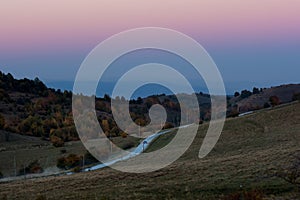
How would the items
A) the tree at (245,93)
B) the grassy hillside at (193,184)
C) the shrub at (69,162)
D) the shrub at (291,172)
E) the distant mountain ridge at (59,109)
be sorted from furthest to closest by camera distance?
the tree at (245,93)
the distant mountain ridge at (59,109)
the shrub at (69,162)
the grassy hillside at (193,184)
the shrub at (291,172)

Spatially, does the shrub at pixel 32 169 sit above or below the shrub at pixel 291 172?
above

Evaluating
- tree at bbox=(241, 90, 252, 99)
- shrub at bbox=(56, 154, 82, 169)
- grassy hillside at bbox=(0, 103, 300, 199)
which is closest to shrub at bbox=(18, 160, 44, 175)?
shrub at bbox=(56, 154, 82, 169)

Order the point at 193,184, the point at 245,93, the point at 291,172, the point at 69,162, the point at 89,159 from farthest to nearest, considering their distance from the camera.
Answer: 1. the point at 245,93
2. the point at 89,159
3. the point at 69,162
4. the point at 193,184
5. the point at 291,172

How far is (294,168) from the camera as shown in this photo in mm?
26703

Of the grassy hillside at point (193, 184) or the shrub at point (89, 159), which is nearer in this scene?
the grassy hillside at point (193, 184)

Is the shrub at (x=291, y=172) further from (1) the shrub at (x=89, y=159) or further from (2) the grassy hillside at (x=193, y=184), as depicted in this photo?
(1) the shrub at (x=89, y=159)

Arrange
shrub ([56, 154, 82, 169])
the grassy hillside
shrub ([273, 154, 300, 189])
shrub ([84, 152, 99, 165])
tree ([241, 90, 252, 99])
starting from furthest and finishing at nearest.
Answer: tree ([241, 90, 252, 99]), shrub ([84, 152, 99, 165]), shrub ([56, 154, 82, 169]), the grassy hillside, shrub ([273, 154, 300, 189])

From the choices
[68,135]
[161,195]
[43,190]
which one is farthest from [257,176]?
[68,135]

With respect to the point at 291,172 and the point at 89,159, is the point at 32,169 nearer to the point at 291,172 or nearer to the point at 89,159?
the point at 89,159

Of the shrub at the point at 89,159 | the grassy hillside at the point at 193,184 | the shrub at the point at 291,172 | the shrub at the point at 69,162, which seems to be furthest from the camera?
the shrub at the point at 89,159

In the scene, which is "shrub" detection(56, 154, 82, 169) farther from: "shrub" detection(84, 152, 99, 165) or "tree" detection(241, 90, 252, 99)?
"tree" detection(241, 90, 252, 99)

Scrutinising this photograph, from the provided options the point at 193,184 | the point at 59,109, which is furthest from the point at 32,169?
the point at 59,109

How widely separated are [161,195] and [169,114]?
142m

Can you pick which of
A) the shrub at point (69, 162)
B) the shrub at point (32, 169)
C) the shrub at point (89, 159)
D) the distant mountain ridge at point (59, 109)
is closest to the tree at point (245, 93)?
the distant mountain ridge at point (59, 109)
